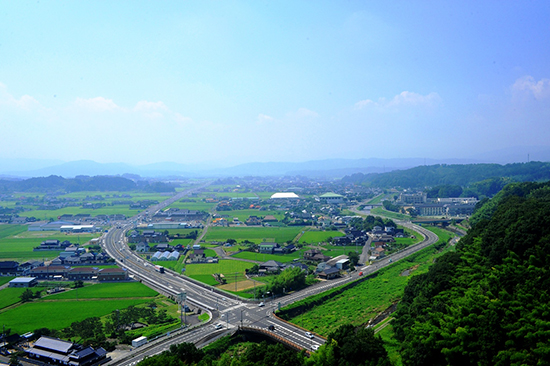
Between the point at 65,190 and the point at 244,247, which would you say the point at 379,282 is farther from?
the point at 65,190

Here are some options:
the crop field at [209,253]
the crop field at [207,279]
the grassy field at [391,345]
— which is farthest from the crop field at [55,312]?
the grassy field at [391,345]

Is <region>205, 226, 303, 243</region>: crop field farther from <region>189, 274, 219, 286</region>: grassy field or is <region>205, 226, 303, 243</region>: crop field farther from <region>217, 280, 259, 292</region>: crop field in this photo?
<region>217, 280, 259, 292</region>: crop field

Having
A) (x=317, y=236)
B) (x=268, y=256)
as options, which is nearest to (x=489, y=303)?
(x=268, y=256)

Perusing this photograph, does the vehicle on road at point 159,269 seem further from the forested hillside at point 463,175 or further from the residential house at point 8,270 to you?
the forested hillside at point 463,175

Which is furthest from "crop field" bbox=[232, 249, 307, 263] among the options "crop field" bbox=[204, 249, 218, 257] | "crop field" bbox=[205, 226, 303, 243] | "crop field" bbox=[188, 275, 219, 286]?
"crop field" bbox=[188, 275, 219, 286]

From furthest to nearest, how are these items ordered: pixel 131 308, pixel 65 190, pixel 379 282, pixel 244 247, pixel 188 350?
pixel 65 190 → pixel 244 247 → pixel 379 282 → pixel 131 308 → pixel 188 350

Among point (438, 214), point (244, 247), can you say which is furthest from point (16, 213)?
point (438, 214)

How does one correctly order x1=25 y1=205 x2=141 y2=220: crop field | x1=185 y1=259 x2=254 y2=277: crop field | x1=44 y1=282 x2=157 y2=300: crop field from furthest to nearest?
x1=25 y1=205 x2=141 y2=220: crop field < x1=185 y1=259 x2=254 y2=277: crop field < x1=44 y1=282 x2=157 y2=300: crop field
